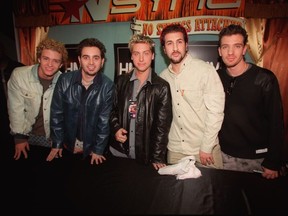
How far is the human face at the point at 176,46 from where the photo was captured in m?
2.00

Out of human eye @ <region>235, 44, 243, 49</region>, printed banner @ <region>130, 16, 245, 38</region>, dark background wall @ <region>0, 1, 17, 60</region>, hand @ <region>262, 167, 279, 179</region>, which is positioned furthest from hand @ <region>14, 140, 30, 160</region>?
dark background wall @ <region>0, 1, 17, 60</region>

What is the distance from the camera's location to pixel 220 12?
10.3ft

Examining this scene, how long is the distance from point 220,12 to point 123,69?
6.02 ft

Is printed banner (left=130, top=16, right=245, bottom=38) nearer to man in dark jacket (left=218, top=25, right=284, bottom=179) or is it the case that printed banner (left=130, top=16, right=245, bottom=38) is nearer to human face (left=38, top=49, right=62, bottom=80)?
man in dark jacket (left=218, top=25, right=284, bottom=179)

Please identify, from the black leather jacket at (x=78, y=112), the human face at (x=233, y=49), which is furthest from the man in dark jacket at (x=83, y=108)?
the human face at (x=233, y=49)

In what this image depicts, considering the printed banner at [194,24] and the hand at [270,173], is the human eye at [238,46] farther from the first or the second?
the printed banner at [194,24]

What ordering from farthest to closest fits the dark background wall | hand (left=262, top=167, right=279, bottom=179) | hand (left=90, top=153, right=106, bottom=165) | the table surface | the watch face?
the dark background wall
the watch face
hand (left=90, top=153, right=106, bottom=165)
hand (left=262, top=167, right=279, bottom=179)
the table surface

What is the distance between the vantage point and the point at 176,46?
2.01m

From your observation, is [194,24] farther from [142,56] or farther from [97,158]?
→ [97,158]

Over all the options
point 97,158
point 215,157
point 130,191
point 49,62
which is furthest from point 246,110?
point 49,62

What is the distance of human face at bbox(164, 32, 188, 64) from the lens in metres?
2.00

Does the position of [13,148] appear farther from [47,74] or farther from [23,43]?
[23,43]

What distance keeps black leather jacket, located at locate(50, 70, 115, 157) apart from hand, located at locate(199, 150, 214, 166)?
0.95m

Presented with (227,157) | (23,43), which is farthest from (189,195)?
(23,43)
